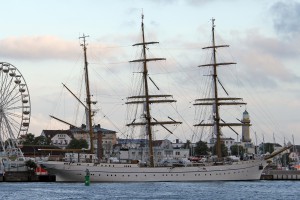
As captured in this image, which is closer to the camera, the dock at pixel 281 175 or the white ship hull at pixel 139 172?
the white ship hull at pixel 139 172

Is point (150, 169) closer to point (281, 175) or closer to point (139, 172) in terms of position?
A: point (139, 172)

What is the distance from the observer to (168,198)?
101 metres

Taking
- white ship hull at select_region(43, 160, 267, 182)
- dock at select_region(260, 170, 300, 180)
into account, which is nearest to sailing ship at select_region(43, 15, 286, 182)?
white ship hull at select_region(43, 160, 267, 182)

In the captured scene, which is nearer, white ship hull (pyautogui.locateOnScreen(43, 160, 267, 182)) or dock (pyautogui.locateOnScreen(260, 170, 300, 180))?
white ship hull (pyautogui.locateOnScreen(43, 160, 267, 182))

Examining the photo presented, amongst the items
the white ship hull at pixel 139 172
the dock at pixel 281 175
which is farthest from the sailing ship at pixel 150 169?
the dock at pixel 281 175

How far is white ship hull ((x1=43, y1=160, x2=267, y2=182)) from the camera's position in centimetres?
14688

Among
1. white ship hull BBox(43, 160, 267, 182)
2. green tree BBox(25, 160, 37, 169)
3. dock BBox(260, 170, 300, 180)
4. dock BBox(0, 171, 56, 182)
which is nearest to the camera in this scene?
white ship hull BBox(43, 160, 267, 182)

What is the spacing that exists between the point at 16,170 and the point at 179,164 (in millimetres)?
33357

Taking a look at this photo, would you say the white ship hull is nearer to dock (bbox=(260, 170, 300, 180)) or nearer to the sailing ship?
the sailing ship

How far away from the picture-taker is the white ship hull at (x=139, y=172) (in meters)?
147

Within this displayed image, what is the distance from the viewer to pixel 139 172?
147250 mm

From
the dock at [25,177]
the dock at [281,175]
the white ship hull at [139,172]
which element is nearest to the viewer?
the white ship hull at [139,172]

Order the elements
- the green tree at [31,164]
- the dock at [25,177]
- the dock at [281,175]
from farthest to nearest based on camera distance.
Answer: the dock at [281,175], the green tree at [31,164], the dock at [25,177]

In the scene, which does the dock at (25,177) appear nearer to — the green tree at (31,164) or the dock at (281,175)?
the green tree at (31,164)
